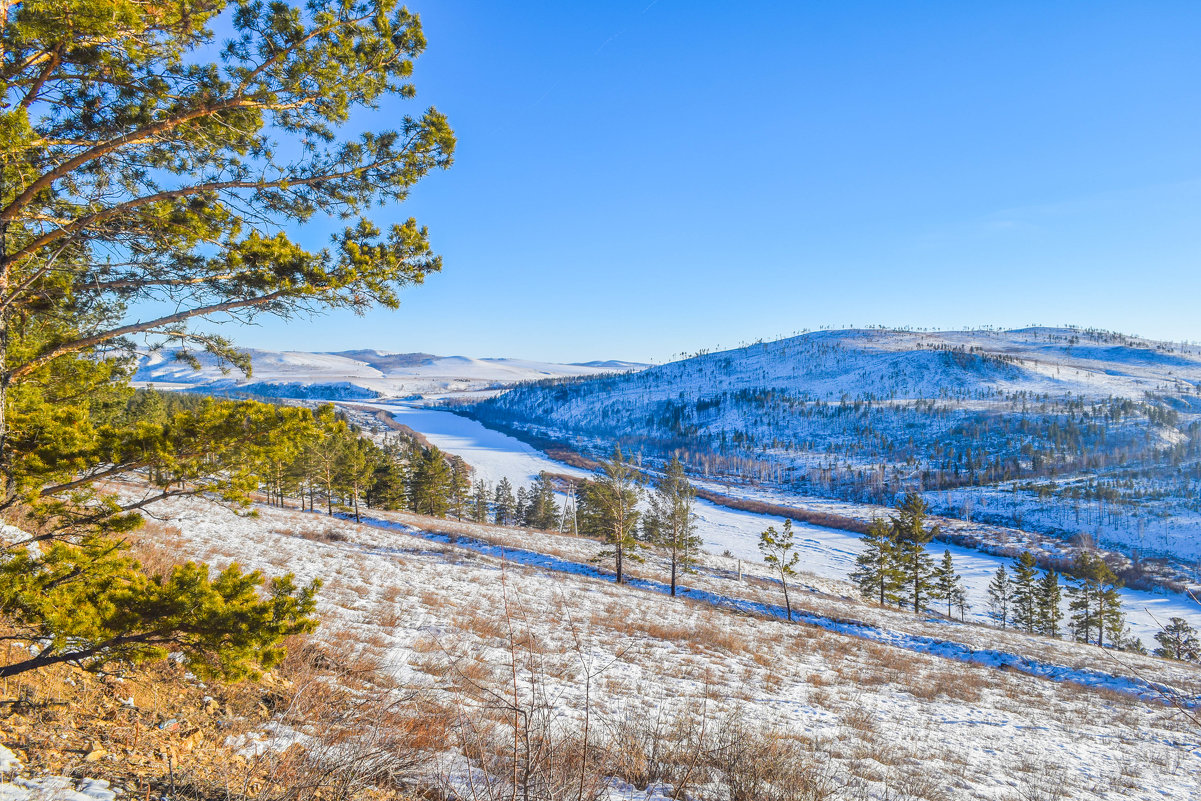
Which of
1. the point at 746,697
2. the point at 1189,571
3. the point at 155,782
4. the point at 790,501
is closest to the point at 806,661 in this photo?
the point at 746,697

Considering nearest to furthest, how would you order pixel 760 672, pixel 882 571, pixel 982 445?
1. pixel 760 672
2. pixel 882 571
3. pixel 982 445

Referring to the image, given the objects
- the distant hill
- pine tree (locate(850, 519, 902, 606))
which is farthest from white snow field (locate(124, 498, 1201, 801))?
the distant hill

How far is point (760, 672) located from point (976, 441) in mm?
151060

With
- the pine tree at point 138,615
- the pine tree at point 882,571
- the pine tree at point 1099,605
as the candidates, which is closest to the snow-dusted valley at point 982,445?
the pine tree at point 1099,605

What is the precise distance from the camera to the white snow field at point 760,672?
6.61m

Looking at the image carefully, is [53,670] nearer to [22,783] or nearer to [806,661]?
[22,783]

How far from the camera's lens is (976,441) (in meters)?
129

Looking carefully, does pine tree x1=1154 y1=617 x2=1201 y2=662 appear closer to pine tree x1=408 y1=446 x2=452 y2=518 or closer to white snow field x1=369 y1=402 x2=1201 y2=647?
white snow field x1=369 y1=402 x2=1201 y2=647

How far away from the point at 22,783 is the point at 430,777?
2412 millimetres

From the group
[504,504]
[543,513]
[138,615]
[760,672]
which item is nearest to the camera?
[138,615]

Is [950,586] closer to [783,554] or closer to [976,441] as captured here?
[783,554]

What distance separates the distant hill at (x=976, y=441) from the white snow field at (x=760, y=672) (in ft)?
269

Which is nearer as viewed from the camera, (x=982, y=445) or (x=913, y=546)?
(x=913, y=546)

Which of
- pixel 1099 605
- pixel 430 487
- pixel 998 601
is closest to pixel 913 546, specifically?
pixel 1099 605
